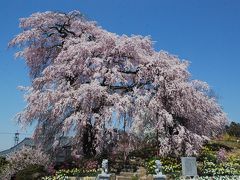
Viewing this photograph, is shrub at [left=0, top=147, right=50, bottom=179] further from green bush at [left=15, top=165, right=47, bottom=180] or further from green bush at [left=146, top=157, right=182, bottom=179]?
green bush at [left=146, top=157, right=182, bottom=179]

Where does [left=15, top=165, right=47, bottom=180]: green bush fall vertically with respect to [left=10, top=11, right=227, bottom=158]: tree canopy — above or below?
below

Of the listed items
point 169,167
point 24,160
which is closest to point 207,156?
point 169,167

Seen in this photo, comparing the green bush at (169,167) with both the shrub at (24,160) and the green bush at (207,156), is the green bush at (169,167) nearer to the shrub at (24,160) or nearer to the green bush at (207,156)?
the green bush at (207,156)

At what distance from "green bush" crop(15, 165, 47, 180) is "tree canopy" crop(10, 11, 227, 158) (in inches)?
97.4

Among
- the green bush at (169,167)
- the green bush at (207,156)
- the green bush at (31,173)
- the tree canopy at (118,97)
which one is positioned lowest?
the green bush at (31,173)

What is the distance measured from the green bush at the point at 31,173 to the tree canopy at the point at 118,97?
2.48 meters

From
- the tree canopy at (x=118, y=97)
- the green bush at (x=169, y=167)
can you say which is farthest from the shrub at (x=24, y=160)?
the green bush at (x=169, y=167)

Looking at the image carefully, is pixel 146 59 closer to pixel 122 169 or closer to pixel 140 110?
pixel 140 110

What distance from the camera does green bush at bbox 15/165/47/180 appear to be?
19578mm

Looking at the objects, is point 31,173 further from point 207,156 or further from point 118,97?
point 207,156

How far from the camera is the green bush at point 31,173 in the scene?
19.6 m

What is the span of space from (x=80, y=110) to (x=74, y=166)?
320cm

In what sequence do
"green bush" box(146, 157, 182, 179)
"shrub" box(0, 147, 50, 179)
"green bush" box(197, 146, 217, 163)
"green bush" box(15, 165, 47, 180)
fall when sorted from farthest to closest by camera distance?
"shrub" box(0, 147, 50, 179) < "green bush" box(197, 146, 217, 163) < "green bush" box(15, 165, 47, 180) < "green bush" box(146, 157, 182, 179)

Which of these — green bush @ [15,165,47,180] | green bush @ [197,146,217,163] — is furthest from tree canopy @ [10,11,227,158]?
green bush @ [15,165,47,180]
